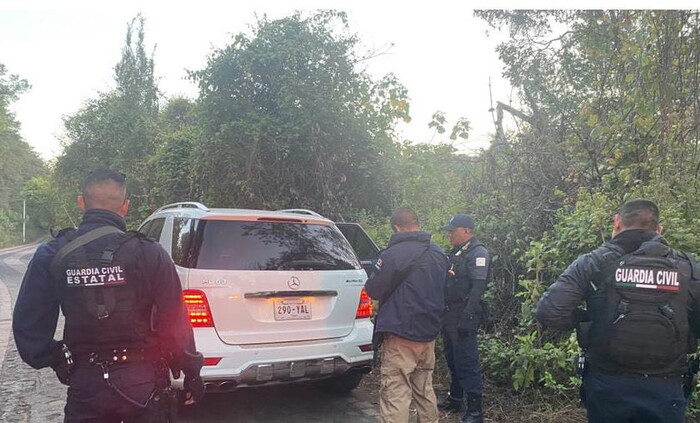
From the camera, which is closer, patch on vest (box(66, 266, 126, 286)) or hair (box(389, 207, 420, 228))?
patch on vest (box(66, 266, 126, 286))

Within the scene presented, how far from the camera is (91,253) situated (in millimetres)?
2426

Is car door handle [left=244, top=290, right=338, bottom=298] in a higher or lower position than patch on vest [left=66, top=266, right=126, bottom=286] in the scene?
lower

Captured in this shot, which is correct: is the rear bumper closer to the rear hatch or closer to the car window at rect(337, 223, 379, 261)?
the rear hatch

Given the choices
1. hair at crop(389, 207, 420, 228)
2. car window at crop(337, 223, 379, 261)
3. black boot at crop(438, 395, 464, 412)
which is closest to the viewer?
hair at crop(389, 207, 420, 228)

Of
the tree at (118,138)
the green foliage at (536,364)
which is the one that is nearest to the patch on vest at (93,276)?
the green foliage at (536,364)

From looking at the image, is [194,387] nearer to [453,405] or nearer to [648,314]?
[648,314]

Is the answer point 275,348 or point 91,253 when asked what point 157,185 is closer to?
point 275,348

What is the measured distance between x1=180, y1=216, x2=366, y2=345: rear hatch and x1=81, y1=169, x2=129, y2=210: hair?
1270 millimetres

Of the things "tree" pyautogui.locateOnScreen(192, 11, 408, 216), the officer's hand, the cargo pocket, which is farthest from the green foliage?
"tree" pyautogui.locateOnScreen(192, 11, 408, 216)

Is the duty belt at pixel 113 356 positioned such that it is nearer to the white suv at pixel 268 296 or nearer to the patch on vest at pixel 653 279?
the white suv at pixel 268 296

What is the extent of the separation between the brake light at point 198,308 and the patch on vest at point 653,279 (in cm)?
273

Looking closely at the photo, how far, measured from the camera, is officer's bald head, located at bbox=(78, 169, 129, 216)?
264cm

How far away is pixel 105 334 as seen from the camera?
239 cm

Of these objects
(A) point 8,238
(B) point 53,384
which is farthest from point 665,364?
(A) point 8,238
